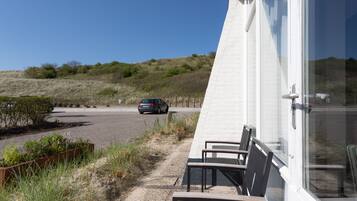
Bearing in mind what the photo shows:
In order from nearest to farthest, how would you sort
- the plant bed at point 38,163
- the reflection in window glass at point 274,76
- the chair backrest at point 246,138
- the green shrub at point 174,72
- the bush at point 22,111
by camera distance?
the reflection in window glass at point 274,76, the chair backrest at point 246,138, the plant bed at point 38,163, the bush at point 22,111, the green shrub at point 174,72

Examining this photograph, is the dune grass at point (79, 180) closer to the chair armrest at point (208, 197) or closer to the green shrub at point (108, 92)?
the chair armrest at point (208, 197)

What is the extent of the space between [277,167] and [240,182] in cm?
100

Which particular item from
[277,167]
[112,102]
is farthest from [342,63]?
[112,102]

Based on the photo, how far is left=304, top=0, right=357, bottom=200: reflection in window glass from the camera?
1742 millimetres

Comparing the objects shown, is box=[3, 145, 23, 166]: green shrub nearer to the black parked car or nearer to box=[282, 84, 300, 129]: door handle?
box=[282, 84, 300, 129]: door handle

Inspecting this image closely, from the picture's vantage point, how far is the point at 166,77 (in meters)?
56.8

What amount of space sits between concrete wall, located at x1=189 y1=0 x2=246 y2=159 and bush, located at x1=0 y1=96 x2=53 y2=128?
1085 cm

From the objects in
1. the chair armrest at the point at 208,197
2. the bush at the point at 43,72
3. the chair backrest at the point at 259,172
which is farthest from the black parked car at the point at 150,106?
the bush at the point at 43,72

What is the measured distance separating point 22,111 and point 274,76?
46.6ft

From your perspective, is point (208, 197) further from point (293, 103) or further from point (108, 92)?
point (108, 92)

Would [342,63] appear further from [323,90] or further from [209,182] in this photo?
[209,182]

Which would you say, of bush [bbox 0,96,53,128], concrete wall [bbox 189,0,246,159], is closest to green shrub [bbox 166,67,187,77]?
bush [bbox 0,96,53,128]

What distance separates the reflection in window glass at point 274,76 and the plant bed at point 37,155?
3058mm

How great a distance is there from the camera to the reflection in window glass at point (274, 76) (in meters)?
2.96
